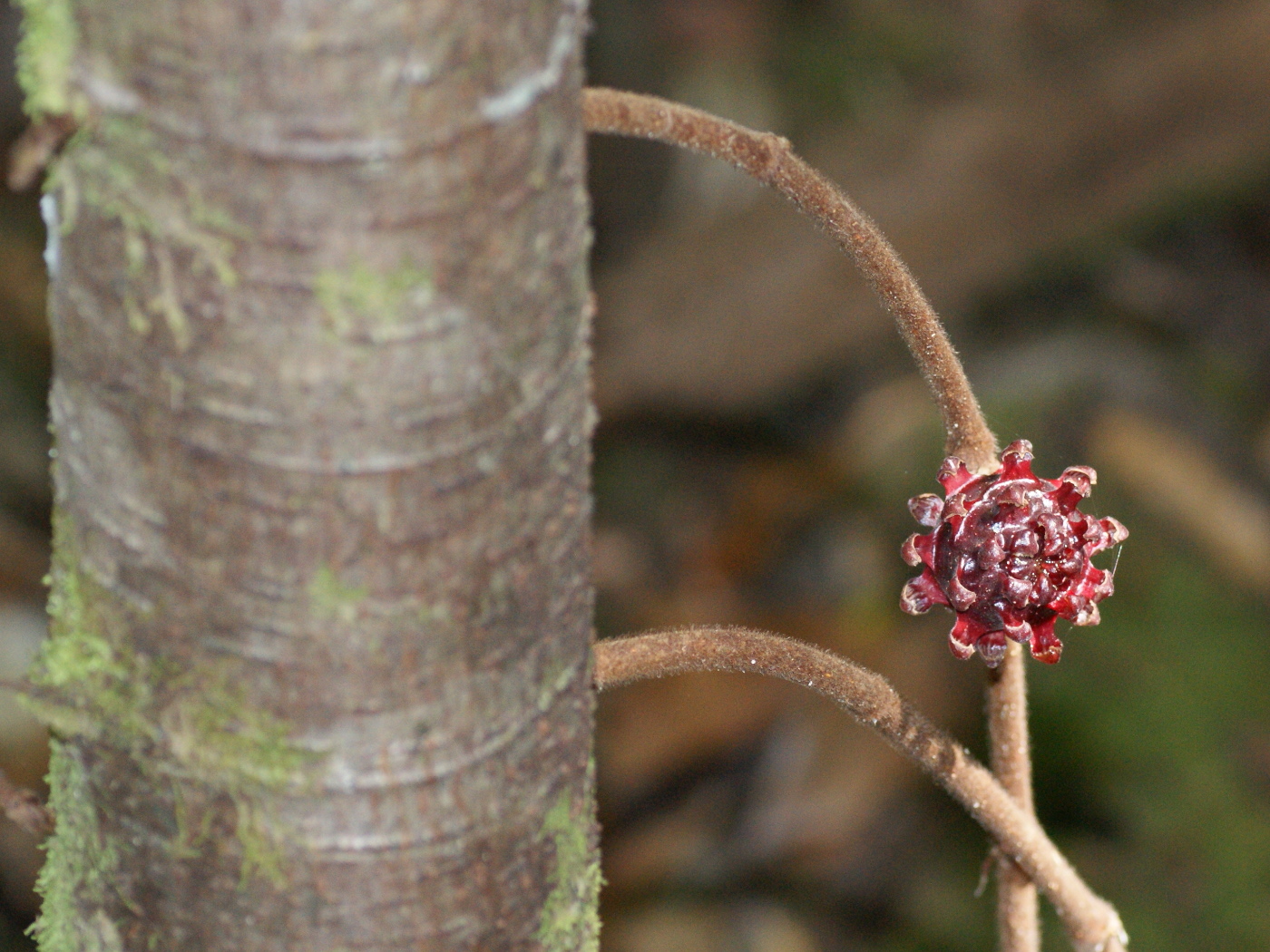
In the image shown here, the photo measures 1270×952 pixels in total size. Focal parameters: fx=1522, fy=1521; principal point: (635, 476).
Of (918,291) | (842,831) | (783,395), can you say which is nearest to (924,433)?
(783,395)

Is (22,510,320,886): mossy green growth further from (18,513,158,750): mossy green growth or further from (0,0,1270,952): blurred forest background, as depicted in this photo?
(0,0,1270,952): blurred forest background

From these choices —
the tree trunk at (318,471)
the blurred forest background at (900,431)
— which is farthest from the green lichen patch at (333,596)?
the blurred forest background at (900,431)

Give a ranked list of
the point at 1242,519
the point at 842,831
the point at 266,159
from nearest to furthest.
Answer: the point at 266,159 < the point at 842,831 < the point at 1242,519

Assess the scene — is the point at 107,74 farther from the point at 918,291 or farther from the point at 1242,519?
the point at 1242,519

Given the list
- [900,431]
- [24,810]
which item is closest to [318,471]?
[24,810]

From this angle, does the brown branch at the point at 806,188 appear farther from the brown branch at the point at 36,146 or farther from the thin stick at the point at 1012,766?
the brown branch at the point at 36,146

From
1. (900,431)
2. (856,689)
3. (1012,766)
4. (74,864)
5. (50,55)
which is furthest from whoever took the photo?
(900,431)

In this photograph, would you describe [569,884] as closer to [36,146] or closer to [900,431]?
[36,146]
